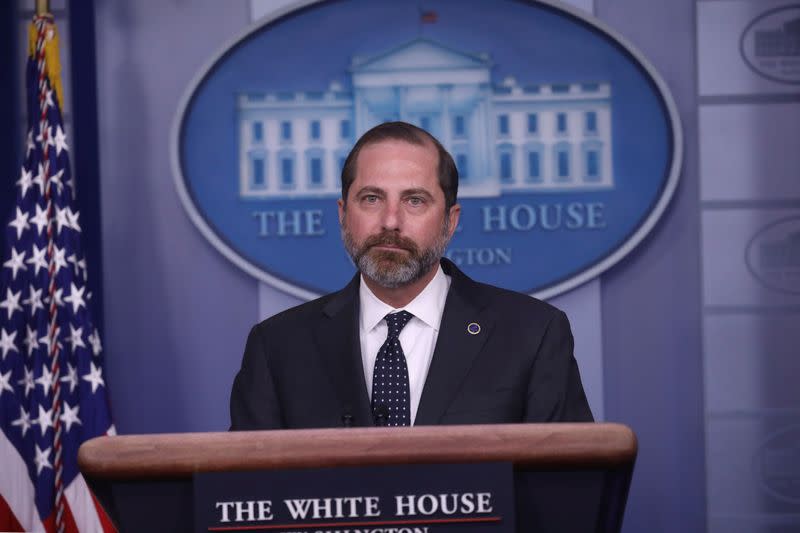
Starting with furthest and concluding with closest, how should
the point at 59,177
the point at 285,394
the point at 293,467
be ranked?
the point at 59,177
the point at 285,394
the point at 293,467

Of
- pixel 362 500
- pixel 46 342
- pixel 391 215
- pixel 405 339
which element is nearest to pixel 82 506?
pixel 46 342

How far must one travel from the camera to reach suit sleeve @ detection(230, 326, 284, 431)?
5.66 feet

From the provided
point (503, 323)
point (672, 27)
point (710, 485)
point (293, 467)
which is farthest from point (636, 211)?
point (293, 467)

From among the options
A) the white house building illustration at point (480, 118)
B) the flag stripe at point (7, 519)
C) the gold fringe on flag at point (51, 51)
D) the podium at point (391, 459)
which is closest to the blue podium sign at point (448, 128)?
the white house building illustration at point (480, 118)

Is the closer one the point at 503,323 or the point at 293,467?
the point at 293,467

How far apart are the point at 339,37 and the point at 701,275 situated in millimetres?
1512

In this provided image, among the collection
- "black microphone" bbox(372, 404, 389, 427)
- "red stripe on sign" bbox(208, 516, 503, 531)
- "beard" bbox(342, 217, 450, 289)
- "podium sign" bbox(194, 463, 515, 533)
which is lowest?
"black microphone" bbox(372, 404, 389, 427)

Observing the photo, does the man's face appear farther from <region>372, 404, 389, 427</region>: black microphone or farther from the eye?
<region>372, 404, 389, 427</region>: black microphone

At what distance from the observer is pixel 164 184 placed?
3.10m

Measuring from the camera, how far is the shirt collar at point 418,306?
177 centimetres

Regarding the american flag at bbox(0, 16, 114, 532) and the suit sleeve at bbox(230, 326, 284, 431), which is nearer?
the suit sleeve at bbox(230, 326, 284, 431)

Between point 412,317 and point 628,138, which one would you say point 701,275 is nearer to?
point 628,138

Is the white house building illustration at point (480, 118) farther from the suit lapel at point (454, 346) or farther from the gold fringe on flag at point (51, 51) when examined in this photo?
the suit lapel at point (454, 346)

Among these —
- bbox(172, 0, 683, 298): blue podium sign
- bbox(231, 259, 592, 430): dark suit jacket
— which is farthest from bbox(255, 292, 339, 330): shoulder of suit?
bbox(172, 0, 683, 298): blue podium sign
